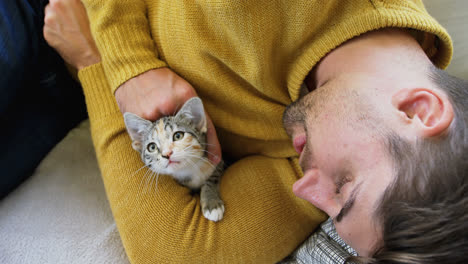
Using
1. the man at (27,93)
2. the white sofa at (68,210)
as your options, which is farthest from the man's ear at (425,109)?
the man at (27,93)

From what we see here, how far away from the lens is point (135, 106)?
1.00 metres

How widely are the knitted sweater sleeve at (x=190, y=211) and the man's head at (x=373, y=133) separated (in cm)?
22

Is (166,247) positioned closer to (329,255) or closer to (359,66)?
(329,255)

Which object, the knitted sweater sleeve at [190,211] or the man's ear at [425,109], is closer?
the man's ear at [425,109]

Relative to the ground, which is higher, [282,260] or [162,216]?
[162,216]

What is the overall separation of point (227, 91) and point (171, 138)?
0.80 feet

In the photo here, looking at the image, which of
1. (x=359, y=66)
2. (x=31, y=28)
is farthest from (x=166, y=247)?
(x=31, y=28)

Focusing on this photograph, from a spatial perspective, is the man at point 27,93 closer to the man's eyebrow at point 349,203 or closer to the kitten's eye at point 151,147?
the kitten's eye at point 151,147

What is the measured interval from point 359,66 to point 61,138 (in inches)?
50.5

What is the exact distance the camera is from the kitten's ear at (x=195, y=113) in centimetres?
93

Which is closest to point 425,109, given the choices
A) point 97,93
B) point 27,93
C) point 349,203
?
point 349,203

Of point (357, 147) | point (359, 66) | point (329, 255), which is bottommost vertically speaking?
point (329, 255)

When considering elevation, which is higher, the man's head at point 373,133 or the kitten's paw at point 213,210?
the man's head at point 373,133

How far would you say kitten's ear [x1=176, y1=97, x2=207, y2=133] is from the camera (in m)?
0.93
